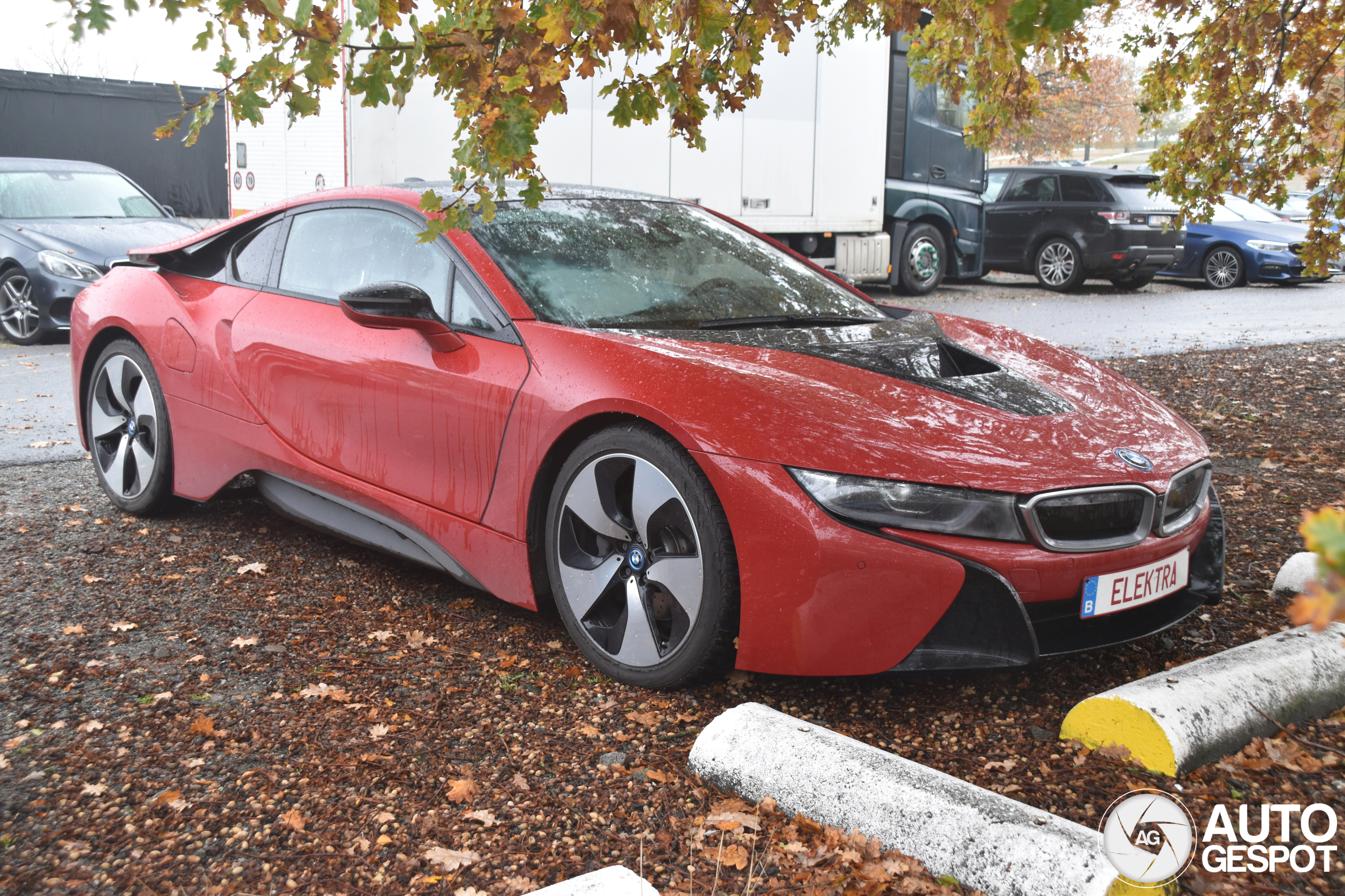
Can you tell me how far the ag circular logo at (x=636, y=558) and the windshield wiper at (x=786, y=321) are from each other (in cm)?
83

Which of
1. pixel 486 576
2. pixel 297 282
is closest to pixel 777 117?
pixel 297 282

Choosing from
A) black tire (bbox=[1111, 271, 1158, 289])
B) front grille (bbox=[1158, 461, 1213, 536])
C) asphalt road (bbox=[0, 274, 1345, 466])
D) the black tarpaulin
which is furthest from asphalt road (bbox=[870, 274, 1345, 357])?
the black tarpaulin

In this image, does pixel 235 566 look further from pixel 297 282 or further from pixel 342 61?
pixel 342 61

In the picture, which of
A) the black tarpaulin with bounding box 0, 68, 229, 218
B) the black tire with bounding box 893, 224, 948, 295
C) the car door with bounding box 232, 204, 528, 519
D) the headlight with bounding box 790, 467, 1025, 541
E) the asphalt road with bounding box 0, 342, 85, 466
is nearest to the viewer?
the headlight with bounding box 790, 467, 1025, 541

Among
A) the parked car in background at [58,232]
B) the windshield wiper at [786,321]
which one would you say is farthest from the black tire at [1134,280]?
the windshield wiper at [786,321]

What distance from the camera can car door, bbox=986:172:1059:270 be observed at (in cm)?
1708

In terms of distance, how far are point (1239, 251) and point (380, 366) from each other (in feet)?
58.1

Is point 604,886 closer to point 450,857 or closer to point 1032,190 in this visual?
point 450,857

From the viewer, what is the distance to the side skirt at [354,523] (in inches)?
140

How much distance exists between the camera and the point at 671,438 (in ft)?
9.66

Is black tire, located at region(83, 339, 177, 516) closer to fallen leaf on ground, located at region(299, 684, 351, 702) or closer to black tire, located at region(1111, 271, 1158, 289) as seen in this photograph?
fallen leaf on ground, located at region(299, 684, 351, 702)

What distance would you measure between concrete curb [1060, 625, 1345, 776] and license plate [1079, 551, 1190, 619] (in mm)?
204

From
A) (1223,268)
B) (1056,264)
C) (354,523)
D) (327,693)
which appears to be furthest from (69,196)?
(1223,268)

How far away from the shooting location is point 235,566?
4211mm
